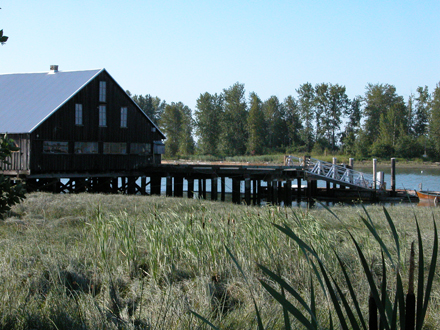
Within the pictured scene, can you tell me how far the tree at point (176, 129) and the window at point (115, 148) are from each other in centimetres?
6301

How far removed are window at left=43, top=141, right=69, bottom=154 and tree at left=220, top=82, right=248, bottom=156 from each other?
59.3m

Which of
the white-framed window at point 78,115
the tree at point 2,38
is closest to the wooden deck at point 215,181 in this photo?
the white-framed window at point 78,115

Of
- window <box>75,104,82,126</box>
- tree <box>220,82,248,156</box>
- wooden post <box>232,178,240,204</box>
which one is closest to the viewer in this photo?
window <box>75,104,82,126</box>

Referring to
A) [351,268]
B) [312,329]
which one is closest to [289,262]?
[351,268]

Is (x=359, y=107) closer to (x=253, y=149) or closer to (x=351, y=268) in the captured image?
(x=253, y=149)

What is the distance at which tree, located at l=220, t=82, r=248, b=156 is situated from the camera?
3413 inches

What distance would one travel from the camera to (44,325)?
16.3ft

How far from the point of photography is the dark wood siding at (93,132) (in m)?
26.3

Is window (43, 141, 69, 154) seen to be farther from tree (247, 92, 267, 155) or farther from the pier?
tree (247, 92, 267, 155)

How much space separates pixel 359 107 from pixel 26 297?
8847 centimetres

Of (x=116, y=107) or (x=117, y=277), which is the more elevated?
(x=116, y=107)

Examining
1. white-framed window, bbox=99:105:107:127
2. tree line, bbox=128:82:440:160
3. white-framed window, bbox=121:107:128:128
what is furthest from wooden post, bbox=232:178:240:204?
tree line, bbox=128:82:440:160

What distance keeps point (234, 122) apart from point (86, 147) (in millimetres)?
60530

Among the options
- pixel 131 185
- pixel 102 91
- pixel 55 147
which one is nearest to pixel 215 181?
pixel 131 185
